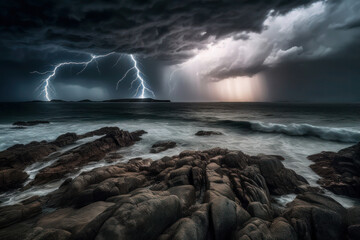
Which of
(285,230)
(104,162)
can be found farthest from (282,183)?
(104,162)

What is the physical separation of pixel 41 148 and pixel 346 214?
1693 cm

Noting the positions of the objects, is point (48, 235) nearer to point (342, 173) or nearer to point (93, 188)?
point (93, 188)

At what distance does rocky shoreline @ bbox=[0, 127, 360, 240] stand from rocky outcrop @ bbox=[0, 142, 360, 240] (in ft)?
0.07

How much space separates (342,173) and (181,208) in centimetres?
929

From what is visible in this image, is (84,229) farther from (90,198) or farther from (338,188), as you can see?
(338,188)

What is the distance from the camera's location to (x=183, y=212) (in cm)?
468

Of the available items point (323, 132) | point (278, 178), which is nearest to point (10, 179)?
point (278, 178)

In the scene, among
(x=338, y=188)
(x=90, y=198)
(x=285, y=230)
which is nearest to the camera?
(x=285, y=230)

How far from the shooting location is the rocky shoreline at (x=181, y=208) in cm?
355

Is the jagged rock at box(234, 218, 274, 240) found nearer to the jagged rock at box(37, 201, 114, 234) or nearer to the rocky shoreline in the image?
the rocky shoreline

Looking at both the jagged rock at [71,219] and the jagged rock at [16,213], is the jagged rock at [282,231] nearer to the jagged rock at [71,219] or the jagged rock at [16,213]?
the jagged rock at [71,219]

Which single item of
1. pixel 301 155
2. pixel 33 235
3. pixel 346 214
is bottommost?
pixel 301 155

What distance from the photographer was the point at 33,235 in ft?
11.1

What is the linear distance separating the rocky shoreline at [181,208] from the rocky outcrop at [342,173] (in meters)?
0.38
